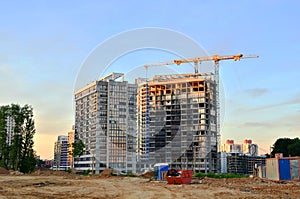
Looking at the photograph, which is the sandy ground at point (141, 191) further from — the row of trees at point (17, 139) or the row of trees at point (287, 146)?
the row of trees at point (287, 146)

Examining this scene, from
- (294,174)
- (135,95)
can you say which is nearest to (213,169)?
(135,95)

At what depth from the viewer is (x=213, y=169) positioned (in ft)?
440

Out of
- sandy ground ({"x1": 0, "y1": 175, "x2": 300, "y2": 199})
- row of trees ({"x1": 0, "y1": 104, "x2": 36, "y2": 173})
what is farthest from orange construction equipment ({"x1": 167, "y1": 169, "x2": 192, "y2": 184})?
row of trees ({"x1": 0, "y1": 104, "x2": 36, "y2": 173})

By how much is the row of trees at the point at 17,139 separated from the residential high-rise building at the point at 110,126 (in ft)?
221

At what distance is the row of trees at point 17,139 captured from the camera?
2785 inches

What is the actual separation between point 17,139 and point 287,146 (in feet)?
237

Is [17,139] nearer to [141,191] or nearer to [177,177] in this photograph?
[177,177]

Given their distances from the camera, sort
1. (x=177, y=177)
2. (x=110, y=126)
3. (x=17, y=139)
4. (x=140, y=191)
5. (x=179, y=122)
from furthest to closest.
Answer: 1. (x=110, y=126)
2. (x=179, y=122)
3. (x=17, y=139)
4. (x=177, y=177)
5. (x=140, y=191)

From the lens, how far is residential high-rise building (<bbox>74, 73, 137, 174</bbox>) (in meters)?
142

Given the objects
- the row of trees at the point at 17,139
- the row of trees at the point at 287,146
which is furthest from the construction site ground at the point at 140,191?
the row of trees at the point at 287,146

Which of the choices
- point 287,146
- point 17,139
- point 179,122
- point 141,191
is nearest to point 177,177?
point 141,191

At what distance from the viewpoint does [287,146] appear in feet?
344

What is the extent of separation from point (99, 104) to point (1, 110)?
68735 mm

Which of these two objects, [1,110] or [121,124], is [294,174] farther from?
[121,124]
